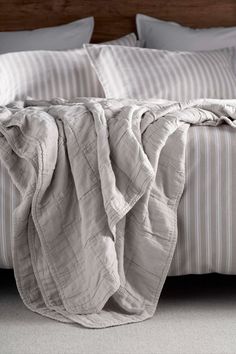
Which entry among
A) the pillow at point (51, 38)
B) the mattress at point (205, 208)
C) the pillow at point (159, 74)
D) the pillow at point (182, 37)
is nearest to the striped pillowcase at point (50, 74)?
the pillow at point (159, 74)

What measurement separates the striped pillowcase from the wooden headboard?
584 mm

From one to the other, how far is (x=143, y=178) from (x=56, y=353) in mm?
594

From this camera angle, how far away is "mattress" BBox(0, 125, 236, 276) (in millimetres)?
2418

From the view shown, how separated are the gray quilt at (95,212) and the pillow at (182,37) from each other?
5.32 feet

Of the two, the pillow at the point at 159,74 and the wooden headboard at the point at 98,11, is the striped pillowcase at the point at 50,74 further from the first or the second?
the wooden headboard at the point at 98,11

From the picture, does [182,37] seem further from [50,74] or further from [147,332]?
[147,332]

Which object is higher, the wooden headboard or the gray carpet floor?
the wooden headboard

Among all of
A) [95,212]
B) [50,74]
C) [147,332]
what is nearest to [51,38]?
[50,74]

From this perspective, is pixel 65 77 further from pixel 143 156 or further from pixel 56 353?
pixel 56 353

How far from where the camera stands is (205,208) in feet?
7.94

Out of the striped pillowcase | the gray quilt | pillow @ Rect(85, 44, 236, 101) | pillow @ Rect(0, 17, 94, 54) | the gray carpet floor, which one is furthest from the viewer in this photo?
pillow @ Rect(0, 17, 94, 54)

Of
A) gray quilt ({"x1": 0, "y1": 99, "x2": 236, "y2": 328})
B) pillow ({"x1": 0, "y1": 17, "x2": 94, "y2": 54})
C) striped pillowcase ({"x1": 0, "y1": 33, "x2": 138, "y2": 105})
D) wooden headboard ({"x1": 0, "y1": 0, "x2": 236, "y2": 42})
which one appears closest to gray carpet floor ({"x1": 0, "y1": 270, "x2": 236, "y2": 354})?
gray quilt ({"x1": 0, "y1": 99, "x2": 236, "y2": 328})

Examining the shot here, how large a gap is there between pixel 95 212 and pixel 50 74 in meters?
1.36

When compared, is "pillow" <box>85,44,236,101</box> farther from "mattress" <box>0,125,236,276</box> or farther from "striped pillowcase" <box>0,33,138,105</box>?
"mattress" <box>0,125,236,276</box>
